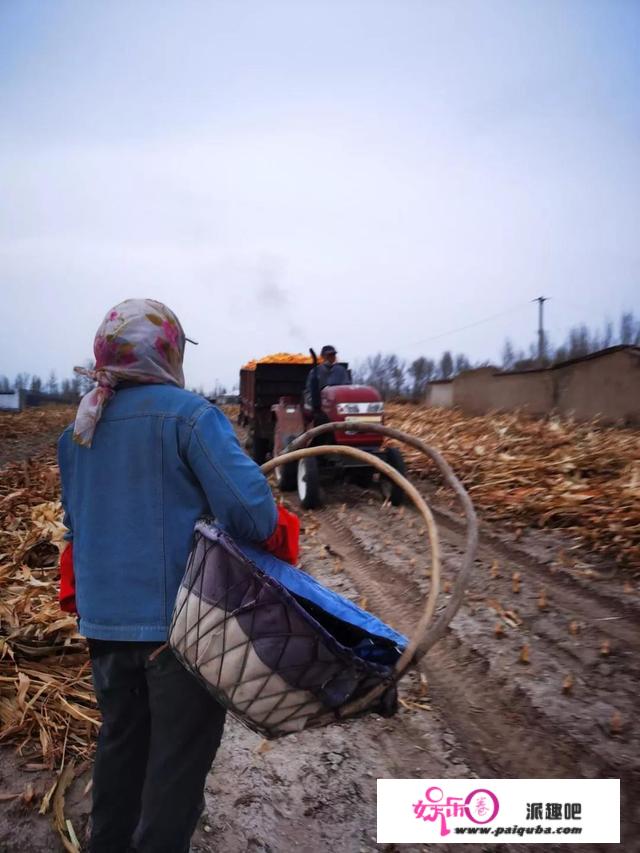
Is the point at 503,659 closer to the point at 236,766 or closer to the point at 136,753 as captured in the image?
the point at 236,766

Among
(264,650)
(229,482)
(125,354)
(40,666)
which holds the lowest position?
(40,666)

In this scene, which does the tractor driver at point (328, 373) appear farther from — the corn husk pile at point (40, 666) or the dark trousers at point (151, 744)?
the dark trousers at point (151, 744)

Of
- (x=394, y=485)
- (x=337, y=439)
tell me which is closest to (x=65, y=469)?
(x=337, y=439)

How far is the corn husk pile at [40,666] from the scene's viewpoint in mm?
3098

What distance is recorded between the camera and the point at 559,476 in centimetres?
789

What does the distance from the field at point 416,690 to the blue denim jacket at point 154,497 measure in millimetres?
1439

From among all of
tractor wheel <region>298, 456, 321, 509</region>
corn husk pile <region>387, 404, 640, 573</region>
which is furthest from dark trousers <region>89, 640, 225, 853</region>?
tractor wheel <region>298, 456, 321, 509</region>

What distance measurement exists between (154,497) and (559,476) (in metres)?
7.14

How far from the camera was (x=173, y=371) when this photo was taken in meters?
1.93

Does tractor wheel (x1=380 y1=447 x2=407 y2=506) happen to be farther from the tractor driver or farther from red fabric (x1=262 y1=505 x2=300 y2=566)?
red fabric (x1=262 y1=505 x2=300 y2=566)

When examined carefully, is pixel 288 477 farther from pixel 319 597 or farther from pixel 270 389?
pixel 319 597

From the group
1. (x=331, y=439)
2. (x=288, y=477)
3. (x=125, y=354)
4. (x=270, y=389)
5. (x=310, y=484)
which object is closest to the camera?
(x=125, y=354)

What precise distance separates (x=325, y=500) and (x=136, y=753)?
23.1 feet

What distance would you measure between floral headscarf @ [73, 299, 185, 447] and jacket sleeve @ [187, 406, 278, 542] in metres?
0.25
